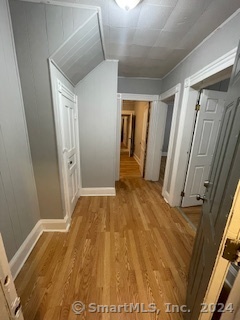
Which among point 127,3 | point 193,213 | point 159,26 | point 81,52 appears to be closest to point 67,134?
point 81,52

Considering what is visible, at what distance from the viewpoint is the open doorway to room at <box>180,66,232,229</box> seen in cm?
212

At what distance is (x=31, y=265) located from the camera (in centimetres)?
146

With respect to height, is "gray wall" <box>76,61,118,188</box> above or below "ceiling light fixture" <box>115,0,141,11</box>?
below

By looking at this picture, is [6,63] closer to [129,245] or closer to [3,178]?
[3,178]

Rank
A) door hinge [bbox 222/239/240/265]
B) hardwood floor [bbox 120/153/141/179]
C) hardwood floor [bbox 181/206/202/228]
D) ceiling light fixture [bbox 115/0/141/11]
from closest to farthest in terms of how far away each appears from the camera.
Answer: door hinge [bbox 222/239/240/265] → ceiling light fixture [bbox 115/0/141/11] → hardwood floor [bbox 181/206/202/228] → hardwood floor [bbox 120/153/141/179]

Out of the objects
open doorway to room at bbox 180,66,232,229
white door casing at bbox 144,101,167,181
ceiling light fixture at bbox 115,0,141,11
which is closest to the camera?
ceiling light fixture at bbox 115,0,141,11

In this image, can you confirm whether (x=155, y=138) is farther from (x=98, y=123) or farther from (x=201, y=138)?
(x=98, y=123)

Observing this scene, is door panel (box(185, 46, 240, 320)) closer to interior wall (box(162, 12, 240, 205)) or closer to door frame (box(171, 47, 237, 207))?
interior wall (box(162, 12, 240, 205))

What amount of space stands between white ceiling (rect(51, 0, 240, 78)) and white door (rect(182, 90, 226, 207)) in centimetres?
77

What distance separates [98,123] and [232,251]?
2.38 metres

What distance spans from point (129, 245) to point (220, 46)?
8.13ft

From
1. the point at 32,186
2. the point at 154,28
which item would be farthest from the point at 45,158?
the point at 154,28

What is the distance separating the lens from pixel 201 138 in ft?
7.40

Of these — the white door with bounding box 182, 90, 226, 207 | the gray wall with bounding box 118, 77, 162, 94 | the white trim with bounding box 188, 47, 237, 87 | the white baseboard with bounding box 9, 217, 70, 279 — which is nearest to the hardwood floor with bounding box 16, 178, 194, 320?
the white baseboard with bounding box 9, 217, 70, 279
